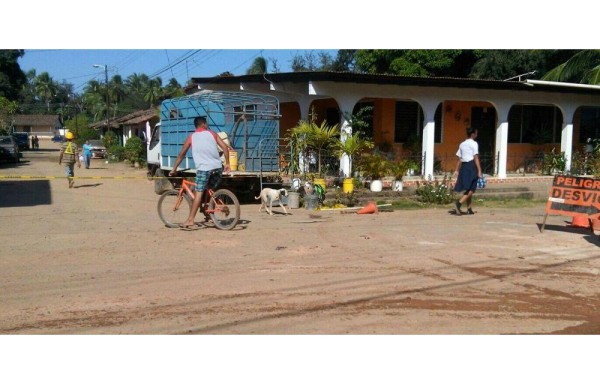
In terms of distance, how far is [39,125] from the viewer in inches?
3482

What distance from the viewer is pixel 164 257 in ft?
25.2

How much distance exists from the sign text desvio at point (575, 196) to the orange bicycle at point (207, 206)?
5252mm

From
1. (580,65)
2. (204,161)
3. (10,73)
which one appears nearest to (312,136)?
(204,161)

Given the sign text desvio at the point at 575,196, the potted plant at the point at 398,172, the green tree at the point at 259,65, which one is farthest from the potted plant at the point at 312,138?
the green tree at the point at 259,65

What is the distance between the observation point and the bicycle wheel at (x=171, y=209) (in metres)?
9.88

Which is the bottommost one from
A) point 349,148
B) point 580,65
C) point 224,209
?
point 224,209

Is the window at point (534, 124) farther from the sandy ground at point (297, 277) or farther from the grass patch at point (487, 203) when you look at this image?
the sandy ground at point (297, 277)

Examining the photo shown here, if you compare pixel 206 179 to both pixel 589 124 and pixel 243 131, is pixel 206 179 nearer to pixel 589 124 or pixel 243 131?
pixel 243 131

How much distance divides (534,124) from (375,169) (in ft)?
31.3

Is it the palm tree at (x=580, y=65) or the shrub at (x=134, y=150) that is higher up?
the palm tree at (x=580, y=65)

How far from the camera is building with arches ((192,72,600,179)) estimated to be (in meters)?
16.1

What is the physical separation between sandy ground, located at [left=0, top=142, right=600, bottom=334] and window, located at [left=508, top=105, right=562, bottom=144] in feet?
34.7

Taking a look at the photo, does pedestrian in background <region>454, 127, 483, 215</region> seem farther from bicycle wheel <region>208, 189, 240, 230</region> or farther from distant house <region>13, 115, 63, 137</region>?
distant house <region>13, 115, 63, 137</region>

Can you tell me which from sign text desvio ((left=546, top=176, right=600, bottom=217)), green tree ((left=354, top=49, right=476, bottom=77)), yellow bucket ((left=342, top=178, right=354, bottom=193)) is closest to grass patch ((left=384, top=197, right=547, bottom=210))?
yellow bucket ((left=342, top=178, right=354, bottom=193))
